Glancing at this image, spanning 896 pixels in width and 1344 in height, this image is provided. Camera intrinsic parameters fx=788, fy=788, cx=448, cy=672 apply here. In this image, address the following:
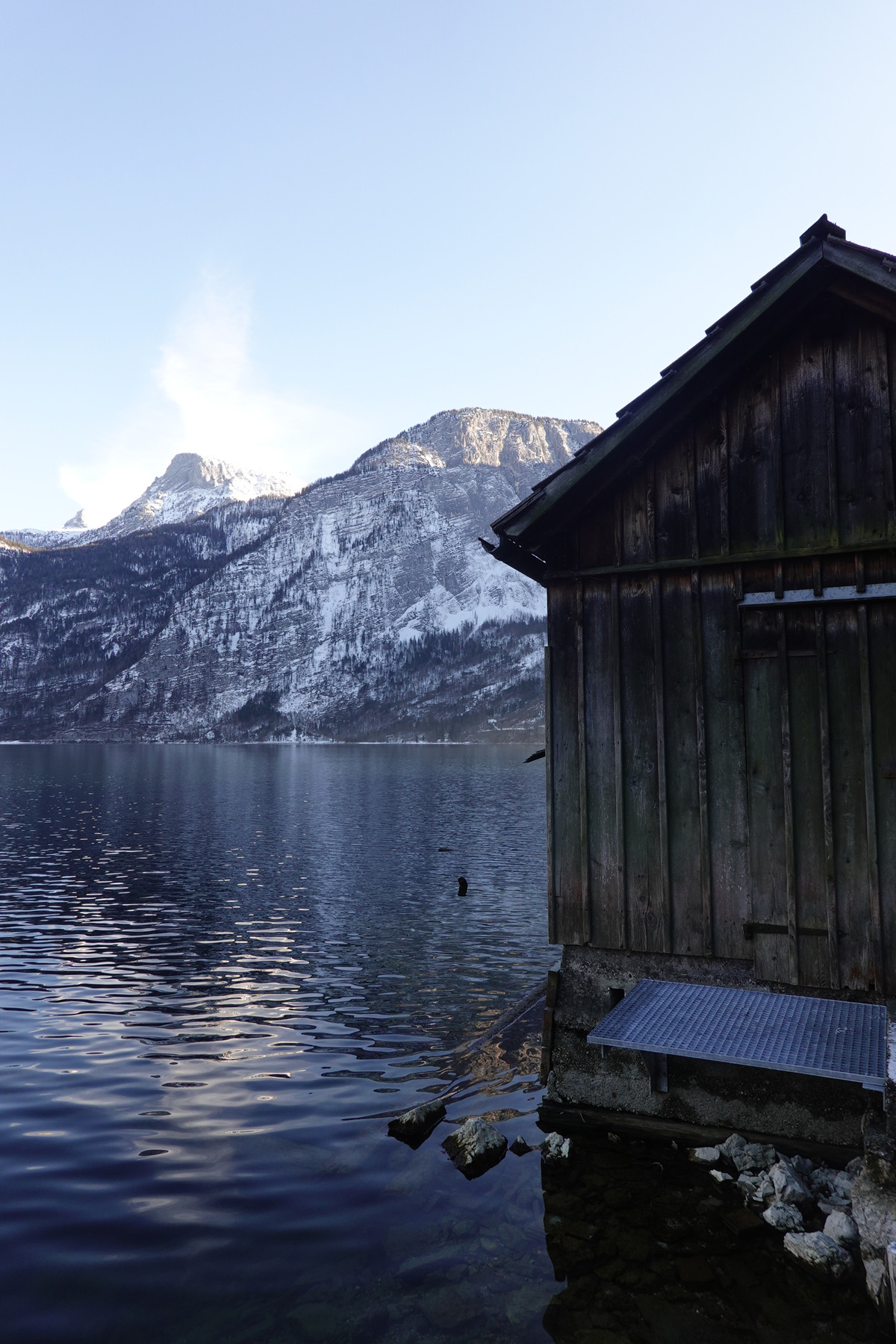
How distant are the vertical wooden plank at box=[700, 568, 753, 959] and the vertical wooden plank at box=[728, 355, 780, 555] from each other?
49cm

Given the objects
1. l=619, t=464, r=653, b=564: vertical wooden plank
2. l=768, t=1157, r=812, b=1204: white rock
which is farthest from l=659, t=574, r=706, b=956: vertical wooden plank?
l=768, t=1157, r=812, b=1204: white rock

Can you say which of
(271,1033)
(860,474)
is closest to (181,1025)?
(271,1033)

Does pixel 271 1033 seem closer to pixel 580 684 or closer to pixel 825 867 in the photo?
pixel 580 684

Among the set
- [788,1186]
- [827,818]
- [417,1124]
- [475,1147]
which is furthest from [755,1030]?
[417,1124]

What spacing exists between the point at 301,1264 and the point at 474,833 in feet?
123

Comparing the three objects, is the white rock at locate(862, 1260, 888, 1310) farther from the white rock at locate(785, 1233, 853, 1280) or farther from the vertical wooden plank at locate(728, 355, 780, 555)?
the vertical wooden plank at locate(728, 355, 780, 555)

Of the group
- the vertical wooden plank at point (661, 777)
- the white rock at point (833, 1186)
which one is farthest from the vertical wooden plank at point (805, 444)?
the white rock at point (833, 1186)

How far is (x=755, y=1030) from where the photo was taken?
700cm

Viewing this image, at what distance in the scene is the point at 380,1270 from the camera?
22.3 feet

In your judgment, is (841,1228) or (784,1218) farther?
(784,1218)

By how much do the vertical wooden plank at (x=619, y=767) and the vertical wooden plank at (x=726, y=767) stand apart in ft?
2.93

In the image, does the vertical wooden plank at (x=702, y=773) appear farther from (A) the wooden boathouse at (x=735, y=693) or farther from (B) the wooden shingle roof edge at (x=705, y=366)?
(B) the wooden shingle roof edge at (x=705, y=366)

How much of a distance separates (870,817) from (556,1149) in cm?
469

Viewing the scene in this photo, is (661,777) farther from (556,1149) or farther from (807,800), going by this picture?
(556,1149)
